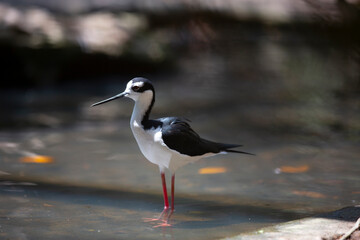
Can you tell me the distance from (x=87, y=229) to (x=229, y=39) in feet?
32.3

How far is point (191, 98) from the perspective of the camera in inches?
362

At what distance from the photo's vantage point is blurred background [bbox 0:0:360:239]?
507 cm

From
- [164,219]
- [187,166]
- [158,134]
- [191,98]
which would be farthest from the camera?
[191,98]

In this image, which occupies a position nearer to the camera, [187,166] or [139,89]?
[139,89]

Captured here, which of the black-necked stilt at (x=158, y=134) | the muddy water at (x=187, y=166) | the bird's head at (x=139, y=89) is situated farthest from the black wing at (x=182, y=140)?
the muddy water at (x=187, y=166)

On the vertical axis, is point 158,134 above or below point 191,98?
→ above

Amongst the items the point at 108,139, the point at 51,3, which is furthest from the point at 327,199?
the point at 51,3

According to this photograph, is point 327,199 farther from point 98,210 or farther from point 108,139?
point 108,139

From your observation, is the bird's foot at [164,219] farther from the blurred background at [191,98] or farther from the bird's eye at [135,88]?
the bird's eye at [135,88]

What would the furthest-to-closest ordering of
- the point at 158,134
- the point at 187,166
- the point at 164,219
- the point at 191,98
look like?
the point at 191,98, the point at 187,166, the point at 158,134, the point at 164,219

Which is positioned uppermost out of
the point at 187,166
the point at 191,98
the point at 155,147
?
the point at 155,147

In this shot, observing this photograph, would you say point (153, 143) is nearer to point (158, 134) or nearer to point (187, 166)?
point (158, 134)

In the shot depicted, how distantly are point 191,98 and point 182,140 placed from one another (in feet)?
15.4

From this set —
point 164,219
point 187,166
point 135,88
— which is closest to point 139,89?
point 135,88
